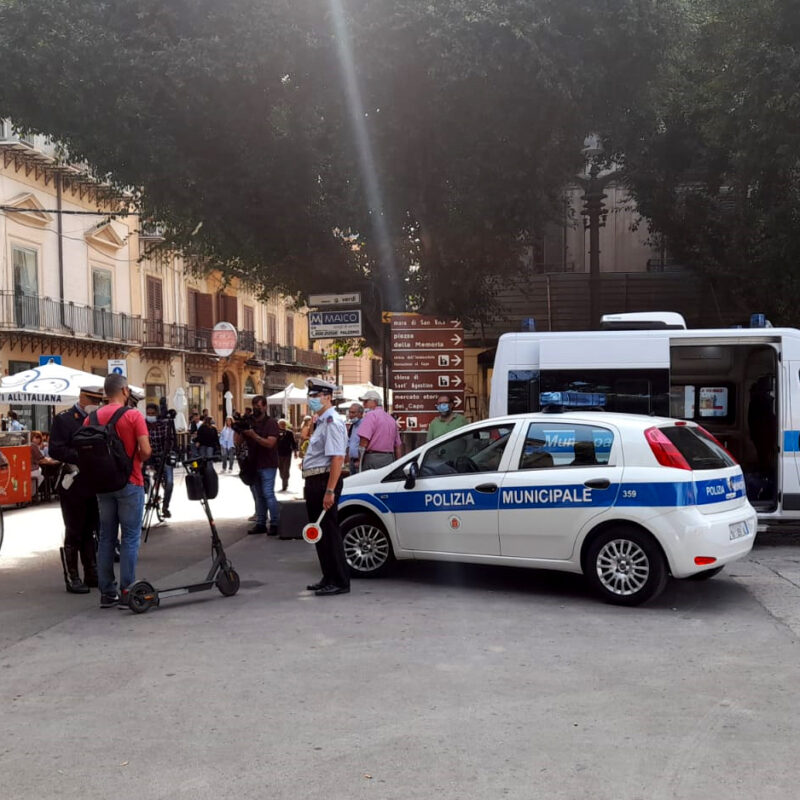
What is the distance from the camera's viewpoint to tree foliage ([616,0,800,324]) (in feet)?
41.6

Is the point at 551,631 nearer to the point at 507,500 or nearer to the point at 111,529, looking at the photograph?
the point at 507,500

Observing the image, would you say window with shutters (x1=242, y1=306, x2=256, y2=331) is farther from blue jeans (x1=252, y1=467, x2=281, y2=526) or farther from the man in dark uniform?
the man in dark uniform

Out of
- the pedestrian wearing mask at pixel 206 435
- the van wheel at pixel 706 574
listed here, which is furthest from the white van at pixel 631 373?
the pedestrian wearing mask at pixel 206 435

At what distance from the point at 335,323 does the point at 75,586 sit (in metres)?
7.89

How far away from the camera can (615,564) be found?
7367mm

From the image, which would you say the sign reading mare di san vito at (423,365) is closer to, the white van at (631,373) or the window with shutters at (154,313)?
the white van at (631,373)

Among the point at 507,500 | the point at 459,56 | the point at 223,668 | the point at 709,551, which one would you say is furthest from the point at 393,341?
the point at 223,668

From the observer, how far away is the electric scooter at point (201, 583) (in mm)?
7180

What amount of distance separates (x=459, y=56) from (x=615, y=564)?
6.97 metres

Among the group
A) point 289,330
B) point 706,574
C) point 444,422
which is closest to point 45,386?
point 444,422

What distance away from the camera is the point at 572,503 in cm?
748

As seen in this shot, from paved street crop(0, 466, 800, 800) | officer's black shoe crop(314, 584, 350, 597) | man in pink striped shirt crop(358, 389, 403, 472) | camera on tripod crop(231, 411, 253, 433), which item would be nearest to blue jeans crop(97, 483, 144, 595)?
paved street crop(0, 466, 800, 800)

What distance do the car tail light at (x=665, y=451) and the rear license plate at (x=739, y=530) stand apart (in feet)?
2.08

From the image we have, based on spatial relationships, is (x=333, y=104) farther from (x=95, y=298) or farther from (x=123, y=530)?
(x=95, y=298)
